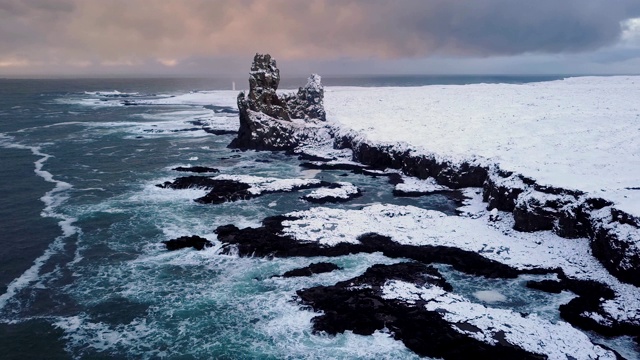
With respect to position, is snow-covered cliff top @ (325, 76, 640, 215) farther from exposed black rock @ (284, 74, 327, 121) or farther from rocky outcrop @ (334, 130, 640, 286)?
exposed black rock @ (284, 74, 327, 121)

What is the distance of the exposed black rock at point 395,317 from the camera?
20266mm

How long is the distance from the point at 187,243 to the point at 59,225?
12.7 m

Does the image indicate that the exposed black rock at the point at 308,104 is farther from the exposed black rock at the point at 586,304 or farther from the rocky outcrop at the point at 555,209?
the exposed black rock at the point at 586,304

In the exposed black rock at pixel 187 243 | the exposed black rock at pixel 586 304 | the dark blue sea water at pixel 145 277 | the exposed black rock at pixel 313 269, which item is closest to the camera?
Answer: the dark blue sea water at pixel 145 277

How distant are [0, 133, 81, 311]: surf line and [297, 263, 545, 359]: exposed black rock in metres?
17.3

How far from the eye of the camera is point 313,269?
93.4 feet

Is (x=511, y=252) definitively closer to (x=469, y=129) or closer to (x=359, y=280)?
(x=359, y=280)

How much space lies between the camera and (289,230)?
33.9 m

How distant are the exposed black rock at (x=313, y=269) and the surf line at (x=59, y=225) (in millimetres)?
15572

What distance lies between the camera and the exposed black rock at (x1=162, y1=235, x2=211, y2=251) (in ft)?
106

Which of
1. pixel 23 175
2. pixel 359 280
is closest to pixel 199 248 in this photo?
pixel 359 280

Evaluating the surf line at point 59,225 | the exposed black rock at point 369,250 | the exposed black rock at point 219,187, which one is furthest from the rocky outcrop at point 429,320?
the exposed black rock at point 219,187

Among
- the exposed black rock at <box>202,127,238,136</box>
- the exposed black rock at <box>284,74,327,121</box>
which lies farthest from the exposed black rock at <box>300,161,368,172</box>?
the exposed black rock at <box>202,127,238,136</box>

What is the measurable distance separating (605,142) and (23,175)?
218ft
